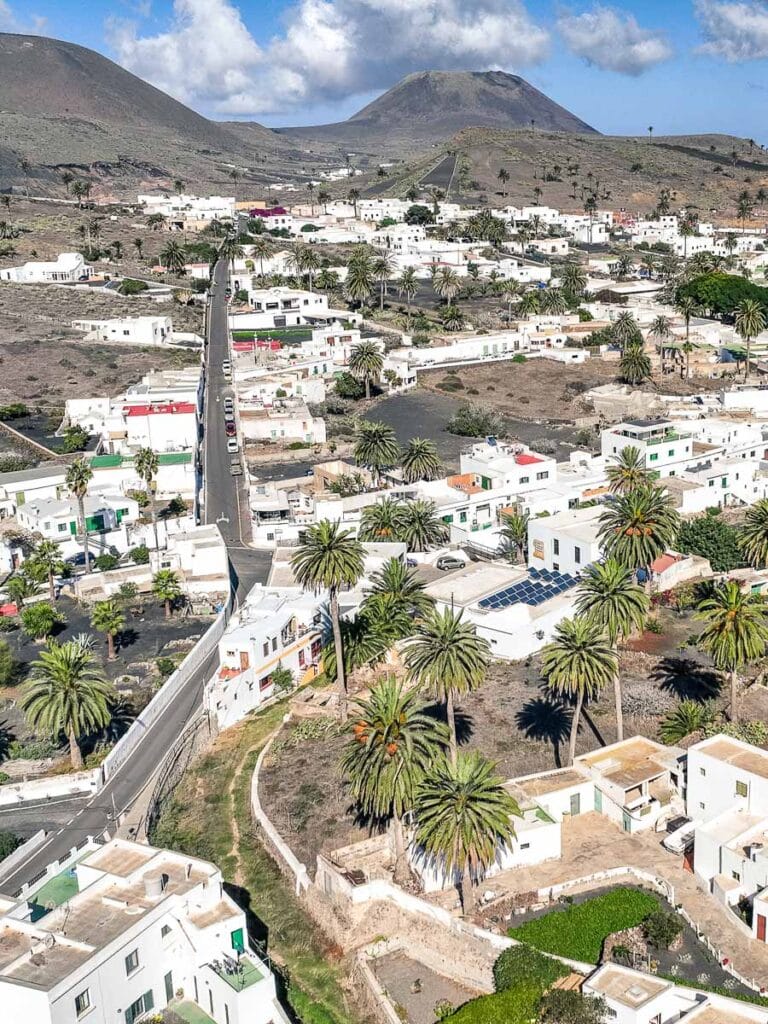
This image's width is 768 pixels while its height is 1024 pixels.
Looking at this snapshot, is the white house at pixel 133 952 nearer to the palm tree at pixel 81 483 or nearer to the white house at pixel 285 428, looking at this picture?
the palm tree at pixel 81 483

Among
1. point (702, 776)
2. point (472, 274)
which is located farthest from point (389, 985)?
point (472, 274)

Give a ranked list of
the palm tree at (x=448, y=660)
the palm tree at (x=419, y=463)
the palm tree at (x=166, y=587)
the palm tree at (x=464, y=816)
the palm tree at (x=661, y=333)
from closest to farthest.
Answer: the palm tree at (x=464, y=816) < the palm tree at (x=448, y=660) < the palm tree at (x=166, y=587) < the palm tree at (x=419, y=463) < the palm tree at (x=661, y=333)

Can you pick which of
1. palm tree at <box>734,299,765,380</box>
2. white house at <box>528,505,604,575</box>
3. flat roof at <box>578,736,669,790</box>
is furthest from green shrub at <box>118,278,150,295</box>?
flat roof at <box>578,736,669,790</box>

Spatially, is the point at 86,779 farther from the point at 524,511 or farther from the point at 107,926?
the point at 524,511

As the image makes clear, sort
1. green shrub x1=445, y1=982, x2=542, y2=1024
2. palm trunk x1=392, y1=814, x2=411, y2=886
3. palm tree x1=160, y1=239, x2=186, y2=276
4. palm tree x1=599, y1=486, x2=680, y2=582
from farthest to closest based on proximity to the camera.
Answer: palm tree x1=160, y1=239, x2=186, y2=276
palm tree x1=599, y1=486, x2=680, y2=582
palm trunk x1=392, y1=814, x2=411, y2=886
green shrub x1=445, y1=982, x2=542, y2=1024

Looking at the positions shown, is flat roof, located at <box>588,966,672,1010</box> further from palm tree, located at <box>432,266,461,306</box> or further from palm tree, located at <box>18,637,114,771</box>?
palm tree, located at <box>432,266,461,306</box>

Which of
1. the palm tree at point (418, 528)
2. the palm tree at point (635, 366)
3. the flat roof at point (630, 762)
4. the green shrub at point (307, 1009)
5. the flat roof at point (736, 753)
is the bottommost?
the green shrub at point (307, 1009)

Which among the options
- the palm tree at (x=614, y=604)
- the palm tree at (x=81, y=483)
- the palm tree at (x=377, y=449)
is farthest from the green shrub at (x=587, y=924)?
the palm tree at (x=377, y=449)
